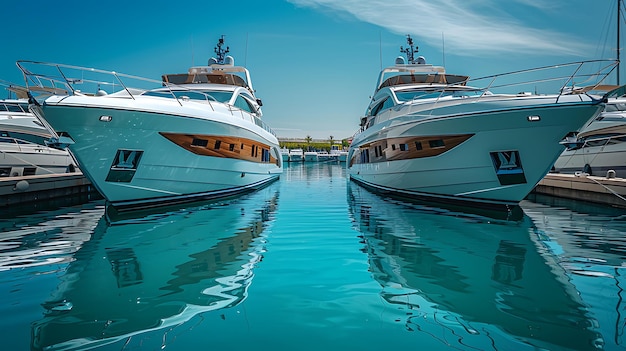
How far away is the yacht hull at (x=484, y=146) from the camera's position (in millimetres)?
7445

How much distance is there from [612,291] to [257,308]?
3.65m

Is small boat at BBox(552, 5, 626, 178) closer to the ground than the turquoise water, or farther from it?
farther from it

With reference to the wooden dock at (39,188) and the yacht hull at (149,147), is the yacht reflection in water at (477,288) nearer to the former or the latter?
the yacht hull at (149,147)

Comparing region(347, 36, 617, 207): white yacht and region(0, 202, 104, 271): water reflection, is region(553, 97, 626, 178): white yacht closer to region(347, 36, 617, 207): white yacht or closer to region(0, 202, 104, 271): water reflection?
region(347, 36, 617, 207): white yacht

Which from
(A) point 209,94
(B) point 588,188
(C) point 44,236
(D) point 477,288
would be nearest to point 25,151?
(A) point 209,94

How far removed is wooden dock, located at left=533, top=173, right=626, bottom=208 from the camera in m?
9.52

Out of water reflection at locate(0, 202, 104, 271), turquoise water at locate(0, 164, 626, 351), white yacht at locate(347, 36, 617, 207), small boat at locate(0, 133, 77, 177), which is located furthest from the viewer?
small boat at locate(0, 133, 77, 177)

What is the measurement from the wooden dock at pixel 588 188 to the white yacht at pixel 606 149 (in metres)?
1.45

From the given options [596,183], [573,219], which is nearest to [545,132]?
[573,219]

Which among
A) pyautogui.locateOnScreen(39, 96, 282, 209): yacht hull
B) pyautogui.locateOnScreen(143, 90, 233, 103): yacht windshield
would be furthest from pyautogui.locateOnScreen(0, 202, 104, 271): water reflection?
pyautogui.locateOnScreen(143, 90, 233, 103): yacht windshield

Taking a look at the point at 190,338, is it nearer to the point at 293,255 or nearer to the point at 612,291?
the point at 293,255

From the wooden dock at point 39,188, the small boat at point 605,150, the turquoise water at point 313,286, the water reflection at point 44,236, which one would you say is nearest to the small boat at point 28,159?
the wooden dock at point 39,188

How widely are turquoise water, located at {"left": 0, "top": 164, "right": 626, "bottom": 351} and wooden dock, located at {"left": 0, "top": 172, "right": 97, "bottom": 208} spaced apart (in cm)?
345

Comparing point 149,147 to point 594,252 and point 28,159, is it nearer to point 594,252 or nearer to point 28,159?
point 594,252
